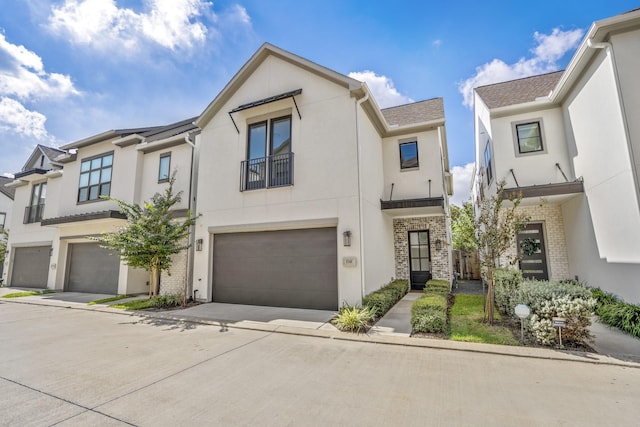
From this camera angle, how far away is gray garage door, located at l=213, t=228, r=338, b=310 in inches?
349

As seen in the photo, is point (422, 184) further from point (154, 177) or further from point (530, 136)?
point (154, 177)

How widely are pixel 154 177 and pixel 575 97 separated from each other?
52.4 ft

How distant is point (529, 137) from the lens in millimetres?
10367

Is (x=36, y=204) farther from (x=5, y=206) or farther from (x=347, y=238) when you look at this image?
(x=347, y=238)

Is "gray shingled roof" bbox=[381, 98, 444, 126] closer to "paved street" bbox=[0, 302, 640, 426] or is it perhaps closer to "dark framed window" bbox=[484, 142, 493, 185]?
"dark framed window" bbox=[484, 142, 493, 185]

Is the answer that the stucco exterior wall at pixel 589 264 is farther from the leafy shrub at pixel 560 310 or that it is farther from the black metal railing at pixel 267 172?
the black metal railing at pixel 267 172

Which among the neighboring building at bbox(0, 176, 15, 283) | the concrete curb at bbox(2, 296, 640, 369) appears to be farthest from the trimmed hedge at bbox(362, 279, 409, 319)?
the neighboring building at bbox(0, 176, 15, 283)

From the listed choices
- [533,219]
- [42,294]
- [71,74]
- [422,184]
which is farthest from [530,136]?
[42,294]

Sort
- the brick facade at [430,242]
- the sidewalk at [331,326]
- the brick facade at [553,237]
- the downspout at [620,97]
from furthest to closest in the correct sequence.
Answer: the brick facade at [430,242] → the brick facade at [553,237] → the downspout at [620,97] → the sidewalk at [331,326]

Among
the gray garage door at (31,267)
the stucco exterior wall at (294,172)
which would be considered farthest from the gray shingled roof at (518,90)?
the gray garage door at (31,267)

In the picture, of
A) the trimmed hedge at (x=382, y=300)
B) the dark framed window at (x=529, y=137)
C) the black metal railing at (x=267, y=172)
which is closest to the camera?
the trimmed hedge at (x=382, y=300)

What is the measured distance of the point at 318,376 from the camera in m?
4.40

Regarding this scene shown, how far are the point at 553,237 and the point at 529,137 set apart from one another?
3748mm

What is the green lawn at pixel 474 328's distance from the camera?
19.0 ft
